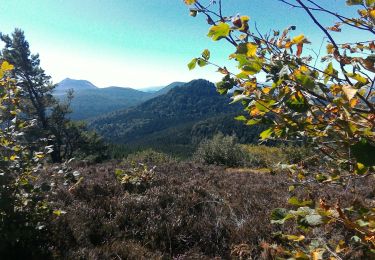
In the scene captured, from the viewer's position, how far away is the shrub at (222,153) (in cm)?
1881

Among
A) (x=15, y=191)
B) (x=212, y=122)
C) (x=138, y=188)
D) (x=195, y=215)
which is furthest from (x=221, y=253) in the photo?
(x=212, y=122)

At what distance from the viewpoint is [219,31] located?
1104mm

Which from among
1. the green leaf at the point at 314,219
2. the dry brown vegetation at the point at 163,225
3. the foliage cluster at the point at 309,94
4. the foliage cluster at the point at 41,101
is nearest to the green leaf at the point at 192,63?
the foliage cluster at the point at 309,94

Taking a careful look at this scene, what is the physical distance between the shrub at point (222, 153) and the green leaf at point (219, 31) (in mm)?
17215

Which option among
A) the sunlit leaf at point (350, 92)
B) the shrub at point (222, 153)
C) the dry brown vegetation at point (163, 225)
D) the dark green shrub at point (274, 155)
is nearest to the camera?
the sunlit leaf at point (350, 92)

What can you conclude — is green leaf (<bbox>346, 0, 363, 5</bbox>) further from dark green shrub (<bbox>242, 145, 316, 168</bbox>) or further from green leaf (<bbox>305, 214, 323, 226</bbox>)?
dark green shrub (<bbox>242, 145, 316, 168</bbox>)

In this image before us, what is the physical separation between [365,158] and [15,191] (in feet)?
12.5

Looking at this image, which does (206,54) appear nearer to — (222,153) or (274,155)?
(222,153)

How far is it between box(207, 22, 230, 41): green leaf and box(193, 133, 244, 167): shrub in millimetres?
17215

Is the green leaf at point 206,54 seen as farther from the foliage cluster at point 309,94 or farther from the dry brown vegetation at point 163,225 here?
the dry brown vegetation at point 163,225

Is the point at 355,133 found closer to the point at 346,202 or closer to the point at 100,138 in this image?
the point at 346,202

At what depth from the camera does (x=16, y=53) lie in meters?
32.8

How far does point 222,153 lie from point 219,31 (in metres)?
18.3

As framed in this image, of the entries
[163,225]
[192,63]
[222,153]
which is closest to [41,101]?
[222,153]
